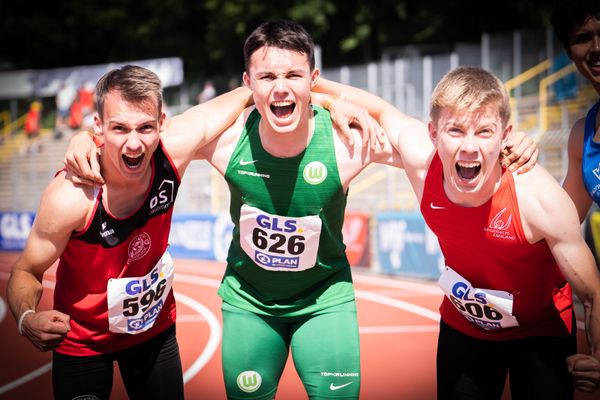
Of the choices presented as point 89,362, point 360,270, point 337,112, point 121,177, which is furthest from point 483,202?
point 360,270

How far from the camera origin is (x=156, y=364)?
3.81 metres

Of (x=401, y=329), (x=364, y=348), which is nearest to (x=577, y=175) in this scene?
(x=364, y=348)

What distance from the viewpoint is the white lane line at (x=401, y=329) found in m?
9.12

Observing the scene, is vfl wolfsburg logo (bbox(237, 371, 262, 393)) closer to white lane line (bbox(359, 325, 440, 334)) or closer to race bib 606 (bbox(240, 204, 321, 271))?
race bib 606 (bbox(240, 204, 321, 271))

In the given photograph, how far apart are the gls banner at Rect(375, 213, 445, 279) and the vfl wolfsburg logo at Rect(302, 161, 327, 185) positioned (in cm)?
884

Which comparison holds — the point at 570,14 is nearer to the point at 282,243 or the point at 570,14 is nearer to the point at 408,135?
the point at 408,135

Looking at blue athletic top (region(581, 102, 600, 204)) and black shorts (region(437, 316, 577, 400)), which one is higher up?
blue athletic top (region(581, 102, 600, 204))

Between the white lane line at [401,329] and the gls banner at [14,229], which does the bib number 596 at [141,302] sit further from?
the gls banner at [14,229]

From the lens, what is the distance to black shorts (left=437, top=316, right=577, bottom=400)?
332 centimetres

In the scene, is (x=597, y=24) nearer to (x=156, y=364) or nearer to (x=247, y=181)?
(x=247, y=181)

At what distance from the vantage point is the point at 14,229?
20.8 meters

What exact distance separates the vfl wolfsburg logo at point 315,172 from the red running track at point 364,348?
130 inches

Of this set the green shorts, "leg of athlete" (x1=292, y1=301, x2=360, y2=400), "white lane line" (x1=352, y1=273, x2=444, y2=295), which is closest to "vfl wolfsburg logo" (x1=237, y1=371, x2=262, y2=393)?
the green shorts

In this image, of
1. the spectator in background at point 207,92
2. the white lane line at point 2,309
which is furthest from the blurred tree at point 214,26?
the white lane line at point 2,309
